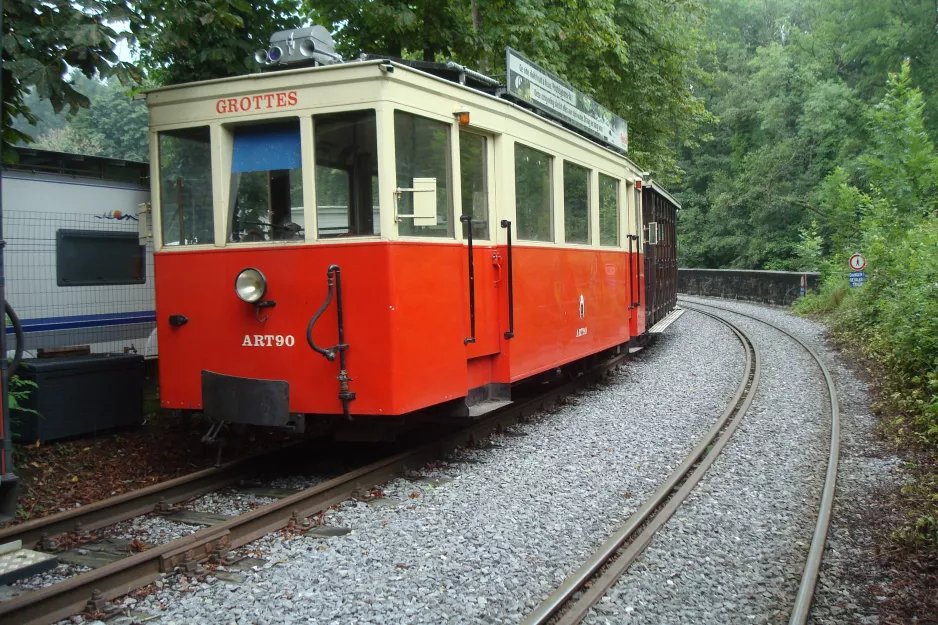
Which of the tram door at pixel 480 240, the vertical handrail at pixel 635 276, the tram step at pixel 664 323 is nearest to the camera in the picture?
the tram door at pixel 480 240

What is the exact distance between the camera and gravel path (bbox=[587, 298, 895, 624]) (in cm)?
387

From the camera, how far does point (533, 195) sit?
24.4ft

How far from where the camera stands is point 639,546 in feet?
15.1

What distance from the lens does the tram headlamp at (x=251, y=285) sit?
18.2 ft

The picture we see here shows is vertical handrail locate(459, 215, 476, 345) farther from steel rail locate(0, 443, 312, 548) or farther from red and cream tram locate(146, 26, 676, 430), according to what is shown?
steel rail locate(0, 443, 312, 548)

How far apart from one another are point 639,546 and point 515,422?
145 inches

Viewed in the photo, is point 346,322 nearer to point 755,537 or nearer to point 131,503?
point 131,503

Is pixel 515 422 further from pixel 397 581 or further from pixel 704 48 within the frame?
pixel 704 48

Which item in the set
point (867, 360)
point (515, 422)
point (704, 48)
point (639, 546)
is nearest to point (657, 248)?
point (867, 360)

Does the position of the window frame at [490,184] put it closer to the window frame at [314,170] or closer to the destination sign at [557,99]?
the destination sign at [557,99]

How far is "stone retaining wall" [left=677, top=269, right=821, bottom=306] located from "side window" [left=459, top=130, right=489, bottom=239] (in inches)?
838

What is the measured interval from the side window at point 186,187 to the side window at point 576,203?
3.79m

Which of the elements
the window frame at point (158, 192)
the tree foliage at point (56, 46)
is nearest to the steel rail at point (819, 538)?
the window frame at point (158, 192)

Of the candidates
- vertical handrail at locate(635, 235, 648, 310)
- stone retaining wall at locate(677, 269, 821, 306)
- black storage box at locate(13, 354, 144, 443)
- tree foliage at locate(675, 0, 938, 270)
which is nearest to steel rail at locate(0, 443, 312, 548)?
black storage box at locate(13, 354, 144, 443)
